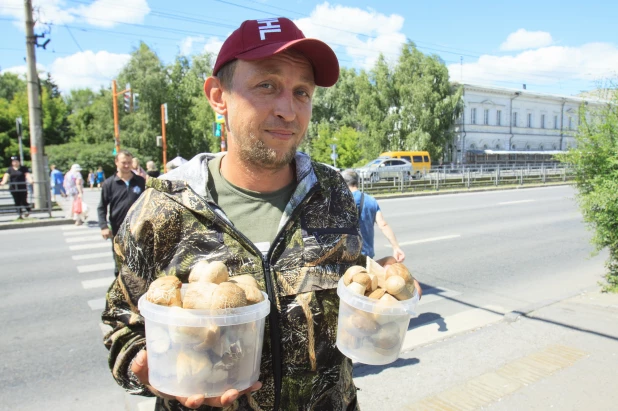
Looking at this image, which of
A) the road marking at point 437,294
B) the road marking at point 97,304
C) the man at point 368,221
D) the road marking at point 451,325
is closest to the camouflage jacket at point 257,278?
the road marking at point 451,325

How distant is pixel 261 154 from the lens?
5.62ft

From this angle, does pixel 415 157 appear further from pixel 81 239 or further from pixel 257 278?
pixel 257 278

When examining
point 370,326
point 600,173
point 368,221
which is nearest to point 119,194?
point 368,221

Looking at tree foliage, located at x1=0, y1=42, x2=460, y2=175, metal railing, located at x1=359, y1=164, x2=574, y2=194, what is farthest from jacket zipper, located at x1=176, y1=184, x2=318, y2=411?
tree foliage, located at x1=0, y1=42, x2=460, y2=175

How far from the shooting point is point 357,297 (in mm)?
1545

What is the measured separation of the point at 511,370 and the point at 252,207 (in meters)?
3.39

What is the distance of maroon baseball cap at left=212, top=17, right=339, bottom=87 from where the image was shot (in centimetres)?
163

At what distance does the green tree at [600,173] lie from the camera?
6.33 meters

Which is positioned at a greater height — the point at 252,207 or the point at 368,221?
the point at 252,207

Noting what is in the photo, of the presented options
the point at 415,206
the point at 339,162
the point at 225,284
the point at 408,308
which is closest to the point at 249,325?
the point at 225,284

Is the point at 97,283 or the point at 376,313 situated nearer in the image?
the point at 376,313

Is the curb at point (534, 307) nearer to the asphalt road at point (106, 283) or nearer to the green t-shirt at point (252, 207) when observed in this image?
the asphalt road at point (106, 283)

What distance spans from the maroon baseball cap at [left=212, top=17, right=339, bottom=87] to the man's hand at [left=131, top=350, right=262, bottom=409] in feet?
3.51

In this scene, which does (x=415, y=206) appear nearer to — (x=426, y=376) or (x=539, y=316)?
(x=539, y=316)
